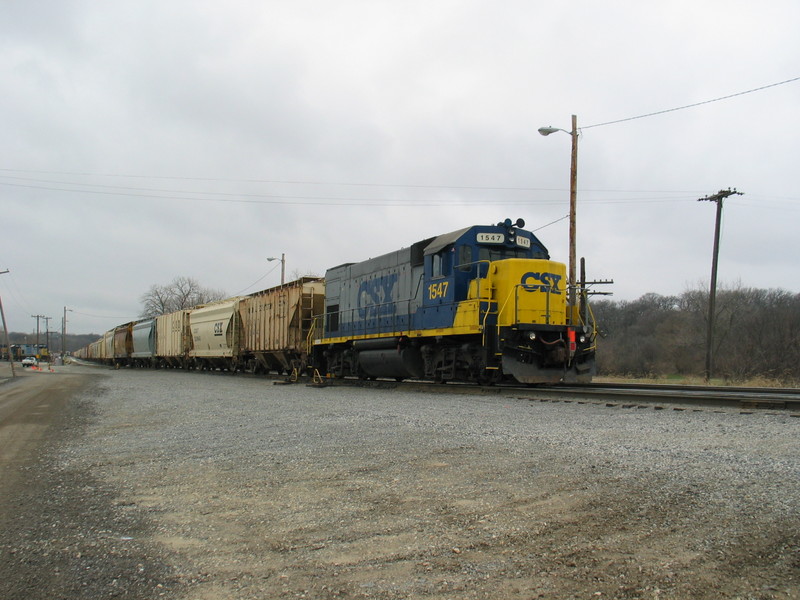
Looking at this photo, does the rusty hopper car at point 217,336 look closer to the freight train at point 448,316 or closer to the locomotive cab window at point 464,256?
the freight train at point 448,316

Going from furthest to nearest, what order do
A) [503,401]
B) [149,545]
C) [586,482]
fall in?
[503,401]
[586,482]
[149,545]

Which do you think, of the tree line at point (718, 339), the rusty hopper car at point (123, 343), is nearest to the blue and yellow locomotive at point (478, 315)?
the tree line at point (718, 339)

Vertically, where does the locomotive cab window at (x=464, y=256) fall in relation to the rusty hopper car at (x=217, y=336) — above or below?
above

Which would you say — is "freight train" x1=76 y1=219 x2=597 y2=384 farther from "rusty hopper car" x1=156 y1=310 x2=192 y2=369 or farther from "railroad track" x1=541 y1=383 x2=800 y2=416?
"rusty hopper car" x1=156 y1=310 x2=192 y2=369

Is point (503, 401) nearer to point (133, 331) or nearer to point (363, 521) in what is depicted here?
point (363, 521)

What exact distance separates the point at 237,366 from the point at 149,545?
26141 mm

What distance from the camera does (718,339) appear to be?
4562cm

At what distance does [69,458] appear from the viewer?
666 cm

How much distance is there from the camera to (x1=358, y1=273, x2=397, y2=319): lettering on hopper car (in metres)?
17.0

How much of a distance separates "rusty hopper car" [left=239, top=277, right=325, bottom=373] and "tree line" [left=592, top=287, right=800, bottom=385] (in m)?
19.2

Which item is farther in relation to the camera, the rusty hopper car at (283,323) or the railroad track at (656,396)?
the rusty hopper car at (283,323)

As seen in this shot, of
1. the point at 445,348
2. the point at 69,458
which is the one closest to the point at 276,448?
the point at 69,458

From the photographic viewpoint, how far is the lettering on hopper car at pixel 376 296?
17.0m

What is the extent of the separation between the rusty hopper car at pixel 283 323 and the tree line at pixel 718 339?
19.2 m
